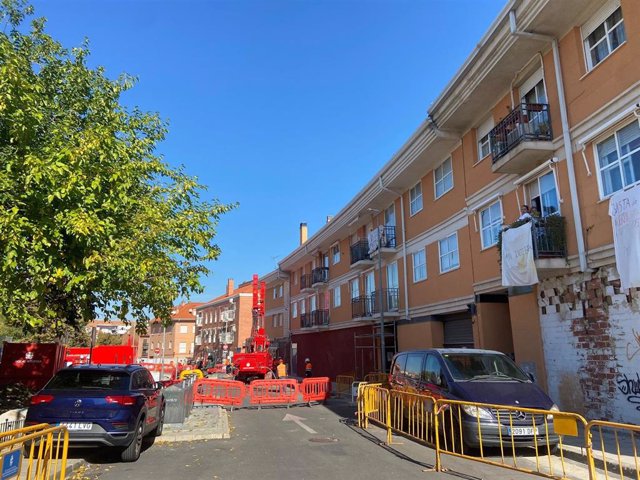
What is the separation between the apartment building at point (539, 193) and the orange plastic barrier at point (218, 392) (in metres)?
7.58

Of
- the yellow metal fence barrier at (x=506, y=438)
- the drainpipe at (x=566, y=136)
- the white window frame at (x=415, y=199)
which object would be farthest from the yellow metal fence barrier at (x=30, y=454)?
the white window frame at (x=415, y=199)

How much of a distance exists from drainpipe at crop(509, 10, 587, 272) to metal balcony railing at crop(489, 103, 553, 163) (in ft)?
1.90

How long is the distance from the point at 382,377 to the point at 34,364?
12.5m

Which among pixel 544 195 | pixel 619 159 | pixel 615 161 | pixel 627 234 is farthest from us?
pixel 544 195

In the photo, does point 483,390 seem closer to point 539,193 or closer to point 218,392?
point 539,193

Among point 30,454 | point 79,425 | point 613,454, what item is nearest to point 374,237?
point 613,454

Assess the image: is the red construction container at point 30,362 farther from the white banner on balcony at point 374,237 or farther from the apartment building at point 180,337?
the apartment building at point 180,337

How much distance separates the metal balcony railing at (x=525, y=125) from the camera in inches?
511

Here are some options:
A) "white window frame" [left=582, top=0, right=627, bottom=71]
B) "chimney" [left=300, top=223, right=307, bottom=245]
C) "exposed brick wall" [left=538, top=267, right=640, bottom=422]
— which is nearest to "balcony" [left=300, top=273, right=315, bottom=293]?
"chimney" [left=300, top=223, right=307, bottom=245]

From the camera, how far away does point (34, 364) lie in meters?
17.3

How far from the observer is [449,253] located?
1850 centimetres

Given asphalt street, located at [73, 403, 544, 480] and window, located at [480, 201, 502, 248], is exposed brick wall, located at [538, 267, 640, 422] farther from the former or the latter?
asphalt street, located at [73, 403, 544, 480]

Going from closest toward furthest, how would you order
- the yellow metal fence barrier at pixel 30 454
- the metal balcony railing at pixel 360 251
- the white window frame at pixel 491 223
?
1. the yellow metal fence barrier at pixel 30 454
2. the white window frame at pixel 491 223
3. the metal balcony railing at pixel 360 251

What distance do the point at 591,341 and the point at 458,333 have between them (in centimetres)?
698
